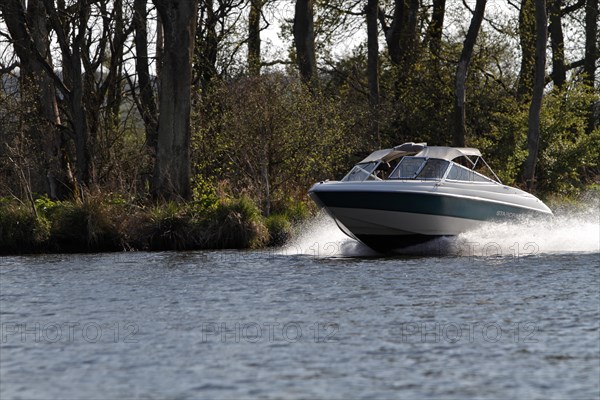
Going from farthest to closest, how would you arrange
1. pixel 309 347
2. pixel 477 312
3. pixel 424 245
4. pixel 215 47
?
pixel 215 47 < pixel 424 245 < pixel 477 312 < pixel 309 347

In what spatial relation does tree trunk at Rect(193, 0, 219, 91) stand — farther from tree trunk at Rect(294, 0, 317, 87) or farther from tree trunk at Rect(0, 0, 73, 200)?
tree trunk at Rect(0, 0, 73, 200)

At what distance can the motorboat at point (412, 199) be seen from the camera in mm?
22719

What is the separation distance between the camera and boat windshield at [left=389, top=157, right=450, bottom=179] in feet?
76.5

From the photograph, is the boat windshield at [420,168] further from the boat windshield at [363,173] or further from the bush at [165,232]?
the bush at [165,232]

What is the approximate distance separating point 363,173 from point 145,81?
52.2ft

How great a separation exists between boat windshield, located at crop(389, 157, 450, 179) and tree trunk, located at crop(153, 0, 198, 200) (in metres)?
7.19

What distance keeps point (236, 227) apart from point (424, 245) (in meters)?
4.72

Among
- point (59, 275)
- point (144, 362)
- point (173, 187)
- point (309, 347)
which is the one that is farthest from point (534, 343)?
point (173, 187)

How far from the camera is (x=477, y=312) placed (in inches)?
591

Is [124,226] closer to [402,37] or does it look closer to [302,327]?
[302,327]

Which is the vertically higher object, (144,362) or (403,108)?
(403,108)

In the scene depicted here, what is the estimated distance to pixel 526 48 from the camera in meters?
41.3

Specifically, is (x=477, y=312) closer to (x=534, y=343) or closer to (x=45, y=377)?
(x=534, y=343)

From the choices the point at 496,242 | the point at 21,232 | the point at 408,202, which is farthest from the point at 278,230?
the point at 21,232
